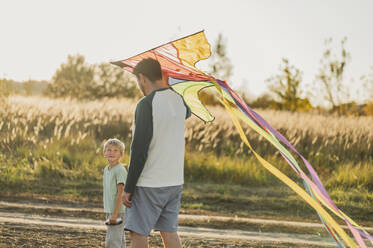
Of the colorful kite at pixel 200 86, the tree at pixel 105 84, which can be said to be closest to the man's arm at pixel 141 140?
the colorful kite at pixel 200 86

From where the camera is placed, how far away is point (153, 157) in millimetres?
3680

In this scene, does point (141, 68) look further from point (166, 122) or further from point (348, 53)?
point (348, 53)

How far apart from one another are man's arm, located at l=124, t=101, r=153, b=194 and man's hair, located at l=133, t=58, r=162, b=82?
28 centimetres

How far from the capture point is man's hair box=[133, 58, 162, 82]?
3791 millimetres

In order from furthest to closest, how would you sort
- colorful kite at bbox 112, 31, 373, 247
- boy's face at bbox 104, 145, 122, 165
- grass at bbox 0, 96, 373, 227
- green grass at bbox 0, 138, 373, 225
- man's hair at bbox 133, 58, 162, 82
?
grass at bbox 0, 96, 373, 227 → green grass at bbox 0, 138, 373, 225 → boy's face at bbox 104, 145, 122, 165 → man's hair at bbox 133, 58, 162, 82 → colorful kite at bbox 112, 31, 373, 247

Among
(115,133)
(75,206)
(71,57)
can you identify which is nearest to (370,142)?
(115,133)

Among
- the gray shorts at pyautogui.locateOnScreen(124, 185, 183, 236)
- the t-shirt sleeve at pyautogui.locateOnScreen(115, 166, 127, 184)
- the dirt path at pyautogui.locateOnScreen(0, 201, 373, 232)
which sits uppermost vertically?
the t-shirt sleeve at pyautogui.locateOnScreen(115, 166, 127, 184)

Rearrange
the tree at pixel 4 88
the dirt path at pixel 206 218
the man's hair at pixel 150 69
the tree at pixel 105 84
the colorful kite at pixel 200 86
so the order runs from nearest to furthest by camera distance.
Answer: the colorful kite at pixel 200 86, the man's hair at pixel 150 69, the dirt path at pixel 206 218, the tree at pixel 4 88, the tree at pixel 105 84

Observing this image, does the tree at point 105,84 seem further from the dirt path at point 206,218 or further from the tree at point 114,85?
the dirt path at point 206,218

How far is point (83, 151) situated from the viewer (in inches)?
448

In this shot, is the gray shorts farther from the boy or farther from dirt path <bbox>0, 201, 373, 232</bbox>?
dirt path <bbox>0, 201, 373, 232</bbox>

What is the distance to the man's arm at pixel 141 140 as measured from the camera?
3592mm

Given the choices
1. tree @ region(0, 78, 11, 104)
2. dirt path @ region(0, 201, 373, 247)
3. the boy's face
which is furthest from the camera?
tree @ region(0, 78, 11, 104)

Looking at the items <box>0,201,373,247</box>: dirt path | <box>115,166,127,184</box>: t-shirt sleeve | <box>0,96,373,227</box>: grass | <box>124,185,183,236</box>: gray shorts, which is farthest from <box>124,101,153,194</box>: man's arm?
<box>0,96,373,227</box>: grass
